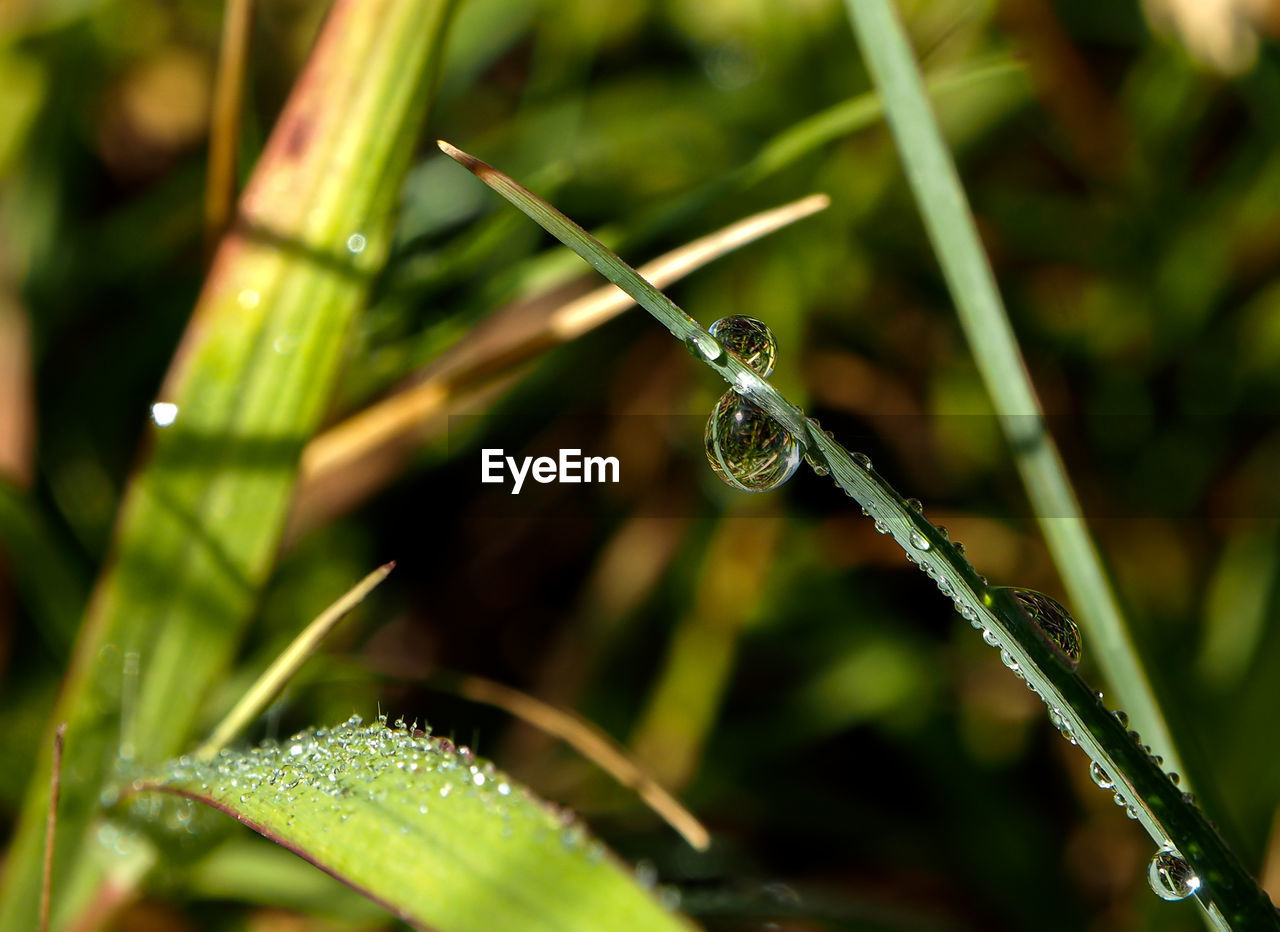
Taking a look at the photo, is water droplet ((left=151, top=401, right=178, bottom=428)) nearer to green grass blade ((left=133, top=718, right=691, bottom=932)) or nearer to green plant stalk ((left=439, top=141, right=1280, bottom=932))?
green grass blade ((left=133, top=718, right=691, bottom=932))

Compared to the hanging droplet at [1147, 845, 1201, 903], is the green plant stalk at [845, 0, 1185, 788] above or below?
above

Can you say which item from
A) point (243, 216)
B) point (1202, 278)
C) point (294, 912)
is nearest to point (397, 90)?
point (243, 216)

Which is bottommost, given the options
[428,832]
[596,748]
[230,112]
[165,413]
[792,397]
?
[428,832]

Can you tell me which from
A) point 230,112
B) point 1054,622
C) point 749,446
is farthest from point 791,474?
point 230,112

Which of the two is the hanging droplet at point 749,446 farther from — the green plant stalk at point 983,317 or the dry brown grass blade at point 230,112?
the dry brown grass blade at point 230,112

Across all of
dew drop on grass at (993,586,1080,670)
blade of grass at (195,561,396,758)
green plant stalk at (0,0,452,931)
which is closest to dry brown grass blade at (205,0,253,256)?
green plant stalk at (0,0,452,931)

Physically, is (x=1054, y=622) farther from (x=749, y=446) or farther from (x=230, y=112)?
(x=230, y=112)
